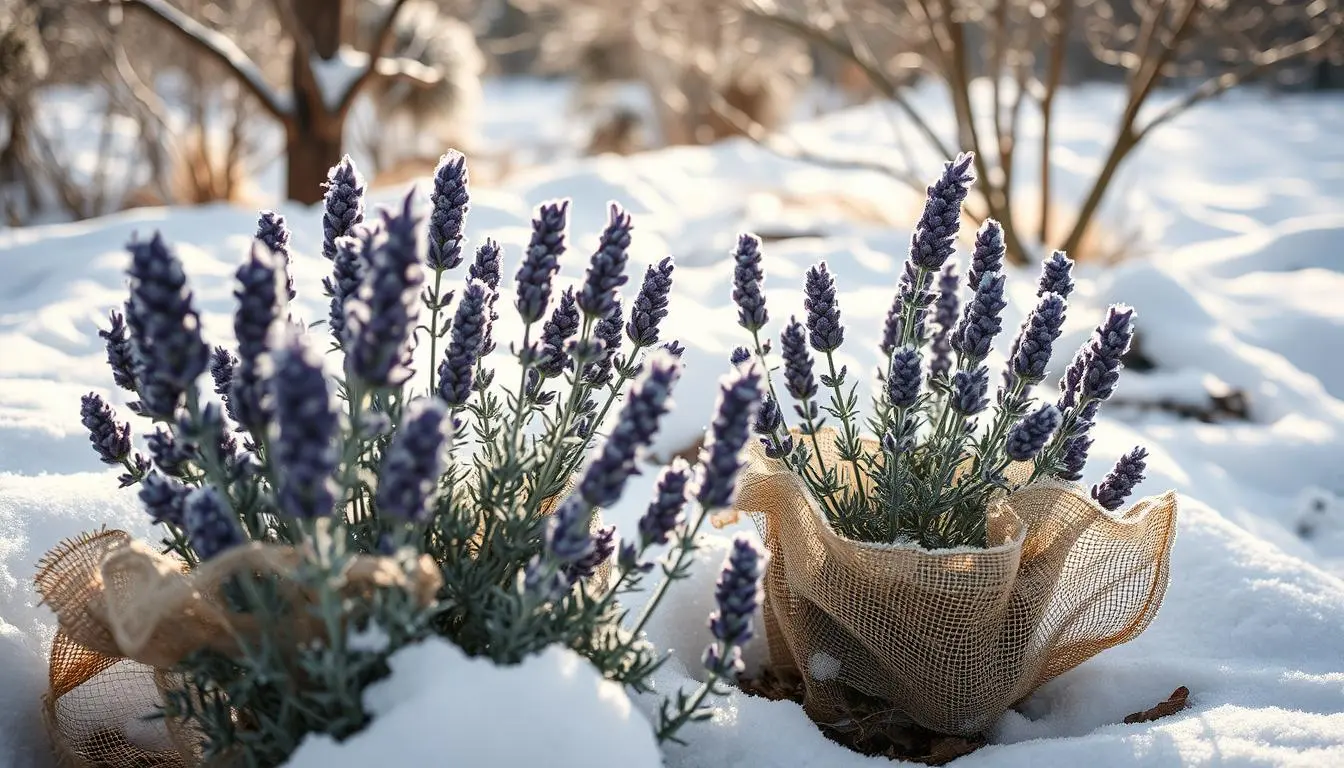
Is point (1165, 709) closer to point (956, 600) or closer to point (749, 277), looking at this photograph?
point (956, 600)

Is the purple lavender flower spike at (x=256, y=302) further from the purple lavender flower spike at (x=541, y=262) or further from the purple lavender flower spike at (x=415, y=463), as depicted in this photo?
the purple lavender flower spike at (x=541, y=262)

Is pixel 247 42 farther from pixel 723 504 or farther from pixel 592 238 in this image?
pixel 723 504

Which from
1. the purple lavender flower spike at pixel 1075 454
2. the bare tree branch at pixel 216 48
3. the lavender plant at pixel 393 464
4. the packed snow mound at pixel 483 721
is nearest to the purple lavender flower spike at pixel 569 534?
the lavender plant at pixel 393 464

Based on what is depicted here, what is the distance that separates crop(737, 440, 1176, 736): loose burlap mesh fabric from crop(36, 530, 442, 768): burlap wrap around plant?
605 mm

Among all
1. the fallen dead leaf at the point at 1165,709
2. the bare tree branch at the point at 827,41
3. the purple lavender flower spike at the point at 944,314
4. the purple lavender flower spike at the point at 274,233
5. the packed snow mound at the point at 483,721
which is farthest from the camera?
the bare tree branch at the point at 827,41

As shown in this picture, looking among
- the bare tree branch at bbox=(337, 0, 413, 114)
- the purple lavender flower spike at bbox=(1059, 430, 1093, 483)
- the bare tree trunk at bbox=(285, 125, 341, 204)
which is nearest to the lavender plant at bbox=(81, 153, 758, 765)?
the purple lavender flower spike at bbox=(1059, 430, 1093, 483)

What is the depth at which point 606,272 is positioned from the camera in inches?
47.7

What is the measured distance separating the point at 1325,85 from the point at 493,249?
20.8 metres

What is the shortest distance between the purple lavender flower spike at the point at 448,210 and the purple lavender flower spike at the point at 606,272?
245 millimetres

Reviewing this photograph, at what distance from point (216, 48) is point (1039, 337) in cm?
415

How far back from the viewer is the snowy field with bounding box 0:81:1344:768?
1271mm

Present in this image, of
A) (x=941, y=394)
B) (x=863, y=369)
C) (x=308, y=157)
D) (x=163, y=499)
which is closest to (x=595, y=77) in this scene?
(x=308, y=157)

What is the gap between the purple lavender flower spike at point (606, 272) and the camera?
1.21 m

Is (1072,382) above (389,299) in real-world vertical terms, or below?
below
